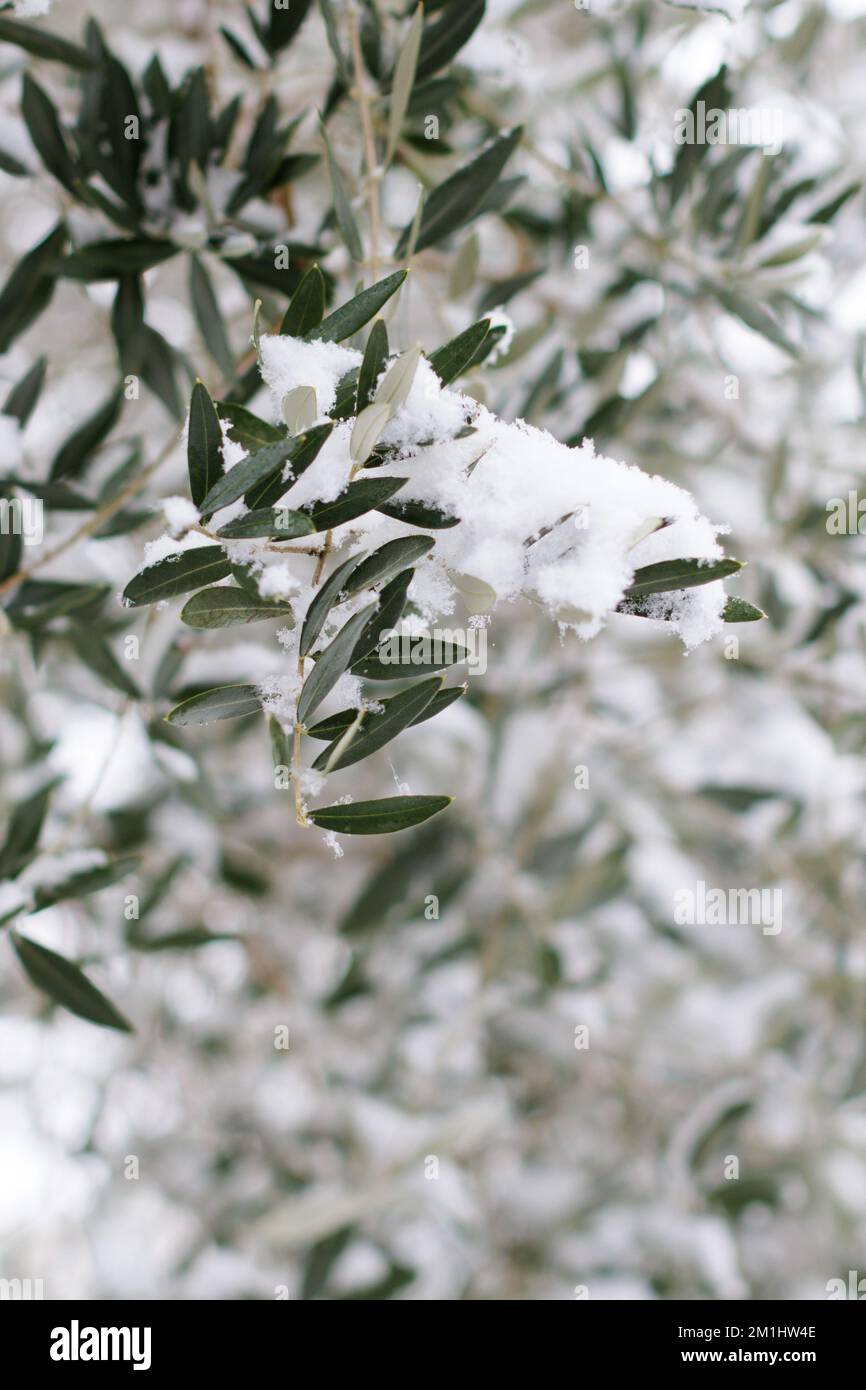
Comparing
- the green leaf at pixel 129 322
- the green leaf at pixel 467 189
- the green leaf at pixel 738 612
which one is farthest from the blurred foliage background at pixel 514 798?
the green leaf at pixel 738 612

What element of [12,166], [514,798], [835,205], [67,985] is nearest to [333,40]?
[12,166]

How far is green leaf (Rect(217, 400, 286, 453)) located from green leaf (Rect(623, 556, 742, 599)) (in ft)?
0.53

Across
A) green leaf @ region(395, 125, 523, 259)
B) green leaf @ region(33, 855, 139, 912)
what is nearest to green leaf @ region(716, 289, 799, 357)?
green leaf @ region(395, 125, 523, 259)

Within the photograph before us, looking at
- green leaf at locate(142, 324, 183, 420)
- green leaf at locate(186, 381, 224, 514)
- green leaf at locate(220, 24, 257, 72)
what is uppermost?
green leaf at locate(220, 24, 257, 72)

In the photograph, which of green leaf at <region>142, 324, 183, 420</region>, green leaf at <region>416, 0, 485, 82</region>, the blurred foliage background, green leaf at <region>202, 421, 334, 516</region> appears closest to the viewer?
green leaf at <region>202, 421, 334, 516</region>

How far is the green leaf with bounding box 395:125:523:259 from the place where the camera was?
2.10 ft

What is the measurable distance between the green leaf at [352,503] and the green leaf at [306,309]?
82 mm

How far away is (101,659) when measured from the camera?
0.84m

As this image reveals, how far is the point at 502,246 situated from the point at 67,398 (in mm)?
789

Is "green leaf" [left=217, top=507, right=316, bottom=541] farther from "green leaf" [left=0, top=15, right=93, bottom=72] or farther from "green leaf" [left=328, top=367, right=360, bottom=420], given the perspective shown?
"green leaf" [left=0, top=15, right=93, bottom=72]

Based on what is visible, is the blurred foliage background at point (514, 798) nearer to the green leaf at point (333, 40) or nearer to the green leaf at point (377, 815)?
the green leaf at point (333, 40)

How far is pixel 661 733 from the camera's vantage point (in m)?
1.75

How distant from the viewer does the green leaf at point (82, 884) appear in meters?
0.71

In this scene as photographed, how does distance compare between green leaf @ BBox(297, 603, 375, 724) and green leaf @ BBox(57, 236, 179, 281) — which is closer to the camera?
green leaf @ BBox(297, 603, 375, 724)
